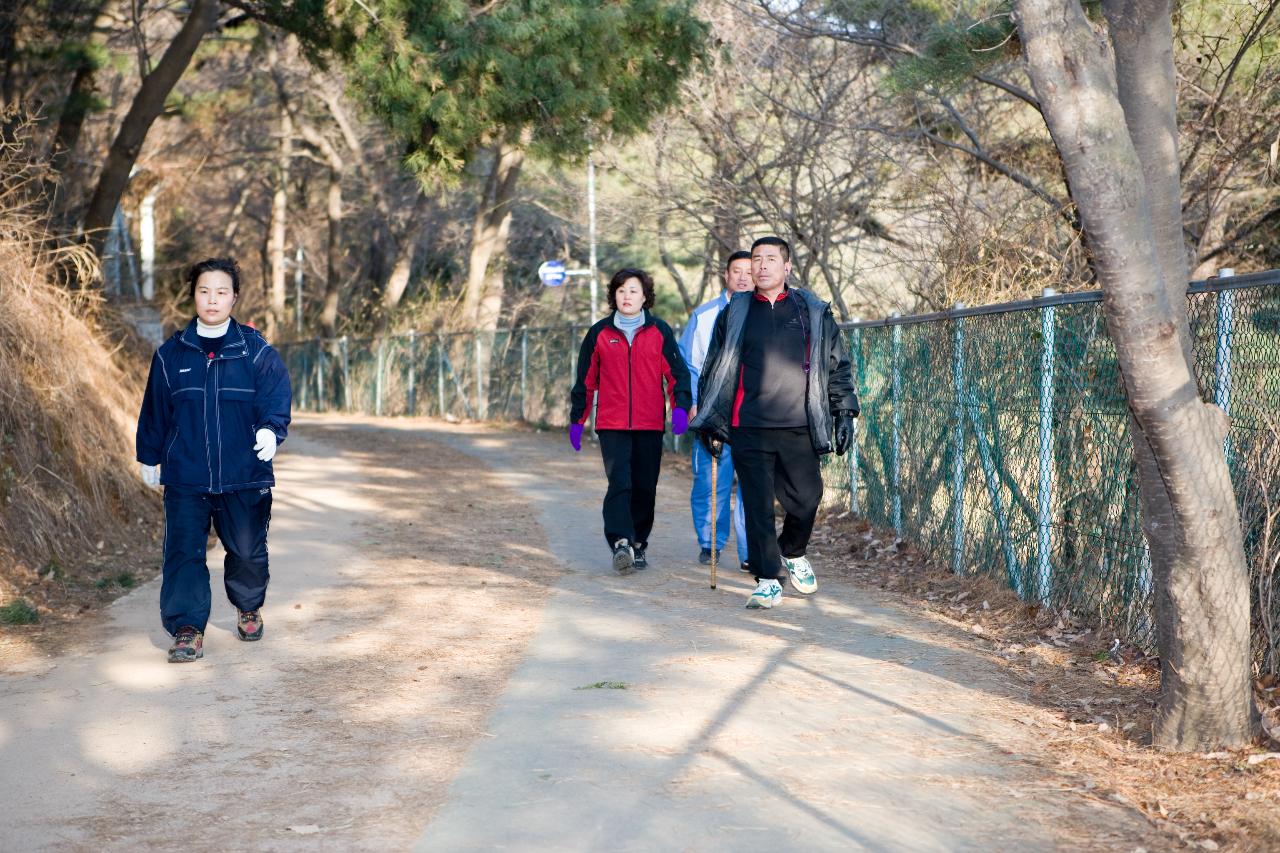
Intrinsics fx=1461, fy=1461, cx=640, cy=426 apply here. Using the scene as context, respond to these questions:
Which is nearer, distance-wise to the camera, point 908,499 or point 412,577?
point 412,577

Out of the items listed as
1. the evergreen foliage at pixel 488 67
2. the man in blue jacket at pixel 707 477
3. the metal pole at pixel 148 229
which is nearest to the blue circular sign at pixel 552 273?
the metal pole at pixel 148 229

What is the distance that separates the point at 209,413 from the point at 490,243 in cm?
2493

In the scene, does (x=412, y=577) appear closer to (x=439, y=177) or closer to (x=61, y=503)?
(x=61, y=503)

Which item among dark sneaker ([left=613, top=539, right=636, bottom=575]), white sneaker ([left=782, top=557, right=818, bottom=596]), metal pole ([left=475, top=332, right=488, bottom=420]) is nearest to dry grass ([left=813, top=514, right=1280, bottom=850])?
white sneaker ([left=782, top=557, right=818, bottom=596])

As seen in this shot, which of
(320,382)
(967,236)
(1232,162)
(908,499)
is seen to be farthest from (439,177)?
(320,382)

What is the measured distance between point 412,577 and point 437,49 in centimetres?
605

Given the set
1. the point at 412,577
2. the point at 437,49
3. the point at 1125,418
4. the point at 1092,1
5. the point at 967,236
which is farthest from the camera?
the point at 437,49

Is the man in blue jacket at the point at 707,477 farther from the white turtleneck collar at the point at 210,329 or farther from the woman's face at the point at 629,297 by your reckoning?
the white turtleneck collar at the point at 210,329

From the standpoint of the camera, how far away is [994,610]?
26.0 feet

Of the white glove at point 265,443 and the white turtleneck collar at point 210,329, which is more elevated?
the white turtleneck collar at point 210,329

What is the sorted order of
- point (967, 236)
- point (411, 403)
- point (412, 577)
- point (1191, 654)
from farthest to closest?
point (411, 403) < point (967, 236) < point (412, 577) < point (1191, 654)

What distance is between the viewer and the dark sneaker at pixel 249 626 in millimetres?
7211

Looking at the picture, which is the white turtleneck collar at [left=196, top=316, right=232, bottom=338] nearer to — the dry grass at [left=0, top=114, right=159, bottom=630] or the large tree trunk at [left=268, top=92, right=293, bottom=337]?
the dry grass at [left=0, top=114, right=159, bottom=630]

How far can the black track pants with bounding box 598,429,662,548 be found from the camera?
30.5ft
